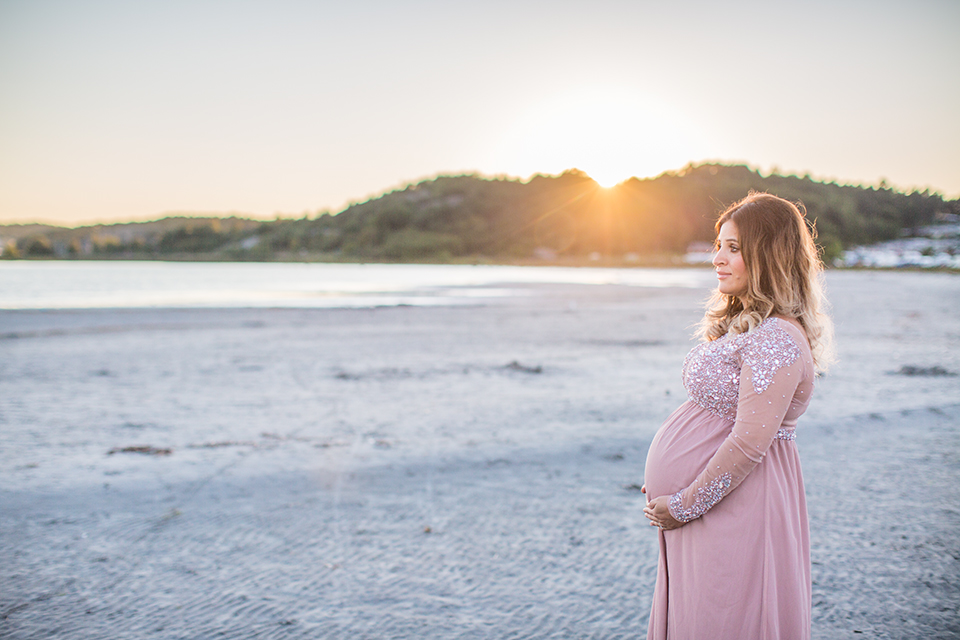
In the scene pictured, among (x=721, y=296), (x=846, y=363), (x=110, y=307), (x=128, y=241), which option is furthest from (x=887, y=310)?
(x=128, y=241)

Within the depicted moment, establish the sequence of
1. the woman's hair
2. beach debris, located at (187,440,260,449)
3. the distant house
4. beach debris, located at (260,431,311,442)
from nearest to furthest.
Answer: the woman's hair
beach debris, located at (187,440,260,449)
beach debris, located at (260,431,311,442)
the distant house

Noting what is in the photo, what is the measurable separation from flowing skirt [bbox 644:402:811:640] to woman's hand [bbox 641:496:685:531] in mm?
52

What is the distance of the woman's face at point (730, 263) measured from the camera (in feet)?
6.42

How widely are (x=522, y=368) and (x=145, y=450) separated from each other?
610cm

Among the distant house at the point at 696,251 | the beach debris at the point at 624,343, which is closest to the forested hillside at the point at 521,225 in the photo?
the distant house at the point at 696,251

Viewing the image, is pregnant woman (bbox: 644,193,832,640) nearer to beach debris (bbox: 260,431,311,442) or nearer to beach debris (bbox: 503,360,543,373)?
beach debris (bbox: 260,431,311,442)

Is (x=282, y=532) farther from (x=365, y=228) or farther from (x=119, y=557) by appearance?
(x=365, y=228)

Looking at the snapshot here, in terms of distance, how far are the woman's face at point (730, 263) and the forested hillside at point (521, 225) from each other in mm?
109239

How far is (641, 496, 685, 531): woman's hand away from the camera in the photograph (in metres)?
2.02

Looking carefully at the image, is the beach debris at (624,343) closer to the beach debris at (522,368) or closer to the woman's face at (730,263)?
the beach debris at (522,368)

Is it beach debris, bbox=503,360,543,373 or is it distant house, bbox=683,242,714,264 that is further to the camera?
distant house, bbox=683,242,714,264

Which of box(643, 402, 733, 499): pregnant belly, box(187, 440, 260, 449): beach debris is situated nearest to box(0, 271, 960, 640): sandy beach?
box(187, 440, 260, 449): beach debris

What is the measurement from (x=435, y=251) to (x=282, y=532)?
137 meters

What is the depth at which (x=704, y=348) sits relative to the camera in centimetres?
203
